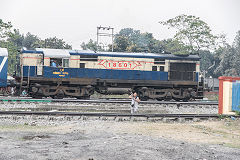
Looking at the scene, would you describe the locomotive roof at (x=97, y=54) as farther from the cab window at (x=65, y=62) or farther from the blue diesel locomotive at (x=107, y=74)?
the cab window at (x=65, y=62)

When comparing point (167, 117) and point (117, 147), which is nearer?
point (117, 147)

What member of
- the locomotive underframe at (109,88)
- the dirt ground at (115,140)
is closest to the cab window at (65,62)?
the locomotive underframe at (109,88)

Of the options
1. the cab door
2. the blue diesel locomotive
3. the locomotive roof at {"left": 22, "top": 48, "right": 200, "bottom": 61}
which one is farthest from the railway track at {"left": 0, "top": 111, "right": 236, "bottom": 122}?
the locomotive roof at {"left": 22, "top": 48, "right": 200, "bottom": 61}

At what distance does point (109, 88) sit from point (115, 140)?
1506 cm

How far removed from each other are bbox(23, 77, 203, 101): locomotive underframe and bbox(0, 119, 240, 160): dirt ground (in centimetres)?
1000

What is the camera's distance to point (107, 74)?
80.6 ft

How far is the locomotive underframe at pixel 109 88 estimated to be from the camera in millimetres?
23453

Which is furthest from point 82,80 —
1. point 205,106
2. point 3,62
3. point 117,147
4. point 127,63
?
point 117,147

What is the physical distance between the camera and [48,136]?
1048cm

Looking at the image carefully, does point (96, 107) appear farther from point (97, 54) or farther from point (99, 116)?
point (97, 54)

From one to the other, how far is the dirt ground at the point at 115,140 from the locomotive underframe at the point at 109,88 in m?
10.00

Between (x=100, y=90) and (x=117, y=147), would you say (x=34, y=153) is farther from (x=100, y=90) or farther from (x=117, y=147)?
(x=100, y=90)

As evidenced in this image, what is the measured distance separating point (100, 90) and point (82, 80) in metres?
1.67

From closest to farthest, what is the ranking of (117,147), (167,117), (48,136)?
1. (117,147)
2. (48,136)
3. (167,117)
